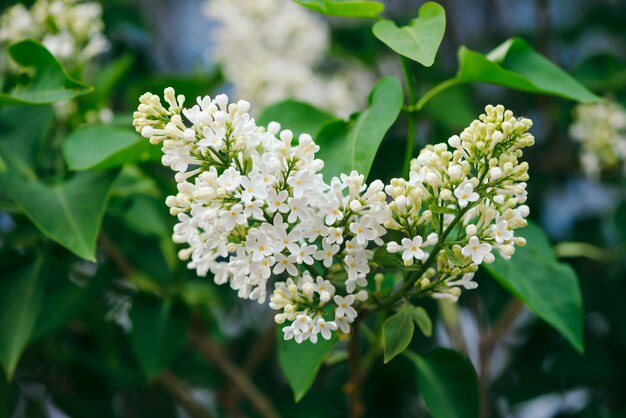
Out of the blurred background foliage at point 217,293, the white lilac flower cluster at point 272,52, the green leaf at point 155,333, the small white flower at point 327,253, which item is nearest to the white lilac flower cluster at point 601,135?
the blurred background foliage at point 217,293

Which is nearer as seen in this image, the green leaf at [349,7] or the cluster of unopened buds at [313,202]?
the cluster of unopened buds at [313,202]

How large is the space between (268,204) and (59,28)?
87 cm

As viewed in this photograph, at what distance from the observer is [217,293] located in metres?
1.54

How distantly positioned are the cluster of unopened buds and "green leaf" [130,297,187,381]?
486 millimetres

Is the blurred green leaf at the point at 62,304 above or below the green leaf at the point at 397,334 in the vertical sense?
below

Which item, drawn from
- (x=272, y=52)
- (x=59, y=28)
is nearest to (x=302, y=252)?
(x=59, y=28)

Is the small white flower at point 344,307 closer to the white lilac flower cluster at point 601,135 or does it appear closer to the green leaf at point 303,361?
the green leaf at point 303,361

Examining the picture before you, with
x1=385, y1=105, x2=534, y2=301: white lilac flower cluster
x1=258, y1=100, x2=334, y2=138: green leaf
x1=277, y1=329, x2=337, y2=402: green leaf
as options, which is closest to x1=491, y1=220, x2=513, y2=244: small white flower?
x1=385, y1=105, x2=534, y2=301: white lilac flower cluster

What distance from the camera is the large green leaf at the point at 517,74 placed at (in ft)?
2.84

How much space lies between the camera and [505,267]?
88 centimetres

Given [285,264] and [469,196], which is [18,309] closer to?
[285,264]

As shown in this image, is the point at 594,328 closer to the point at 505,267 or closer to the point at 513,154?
the point at 505,267

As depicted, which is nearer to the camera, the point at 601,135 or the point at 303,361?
the point at 303,361

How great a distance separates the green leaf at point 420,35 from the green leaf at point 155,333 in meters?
0.60
